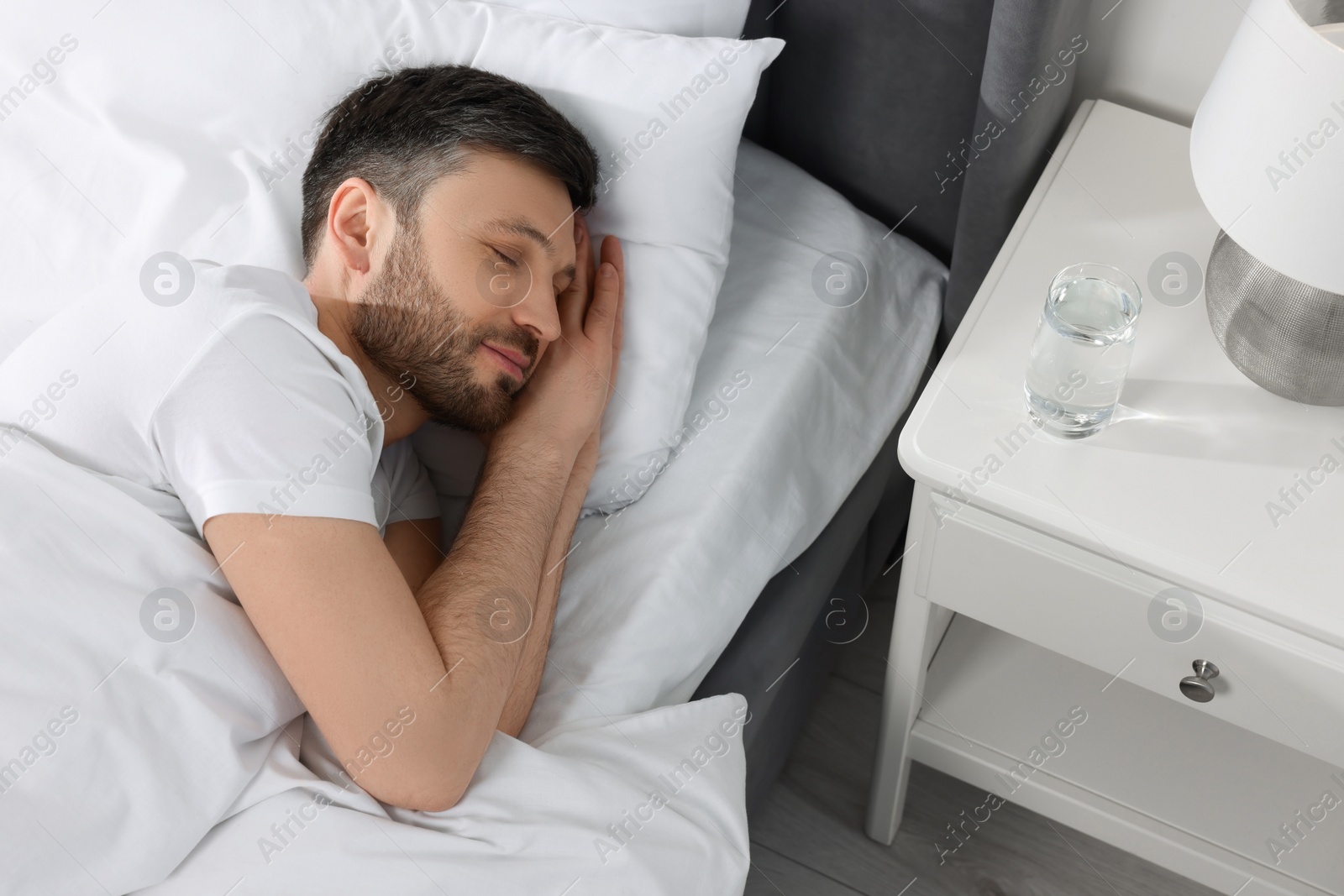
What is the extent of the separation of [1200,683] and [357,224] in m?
0.89

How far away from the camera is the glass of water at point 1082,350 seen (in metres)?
0.87

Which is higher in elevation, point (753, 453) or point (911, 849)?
point (753, 453)

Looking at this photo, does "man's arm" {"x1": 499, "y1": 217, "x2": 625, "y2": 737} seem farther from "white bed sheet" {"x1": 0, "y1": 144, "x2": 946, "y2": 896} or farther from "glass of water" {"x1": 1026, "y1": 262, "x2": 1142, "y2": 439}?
"glass of water" {"x1": 1026, "y1": 262, "x2": 1142, "y2": 439}

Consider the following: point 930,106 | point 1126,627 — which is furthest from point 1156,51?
point 1126,627

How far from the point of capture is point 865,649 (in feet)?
5.12

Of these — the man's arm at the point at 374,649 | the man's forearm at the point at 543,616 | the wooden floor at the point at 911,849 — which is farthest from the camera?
the wooden floor at the point at 911,849

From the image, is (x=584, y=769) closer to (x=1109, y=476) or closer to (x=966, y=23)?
(x=1109, y=476)

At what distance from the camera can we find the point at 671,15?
1.14 meters

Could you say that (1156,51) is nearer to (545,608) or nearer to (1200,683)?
(1200,683)

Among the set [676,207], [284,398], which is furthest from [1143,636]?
[284,398]

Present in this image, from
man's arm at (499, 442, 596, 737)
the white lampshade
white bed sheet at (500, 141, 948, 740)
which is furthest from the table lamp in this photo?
man's arm at (499, 442, 596, 737)

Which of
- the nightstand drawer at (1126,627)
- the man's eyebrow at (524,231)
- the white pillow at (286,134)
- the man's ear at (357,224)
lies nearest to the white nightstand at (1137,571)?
the nightstand drawer at (1126,627)

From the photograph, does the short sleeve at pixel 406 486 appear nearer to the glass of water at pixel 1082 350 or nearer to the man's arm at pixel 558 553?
the man's arm at pixel 558 553

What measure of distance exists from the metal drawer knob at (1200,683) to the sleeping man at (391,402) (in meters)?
0.56
